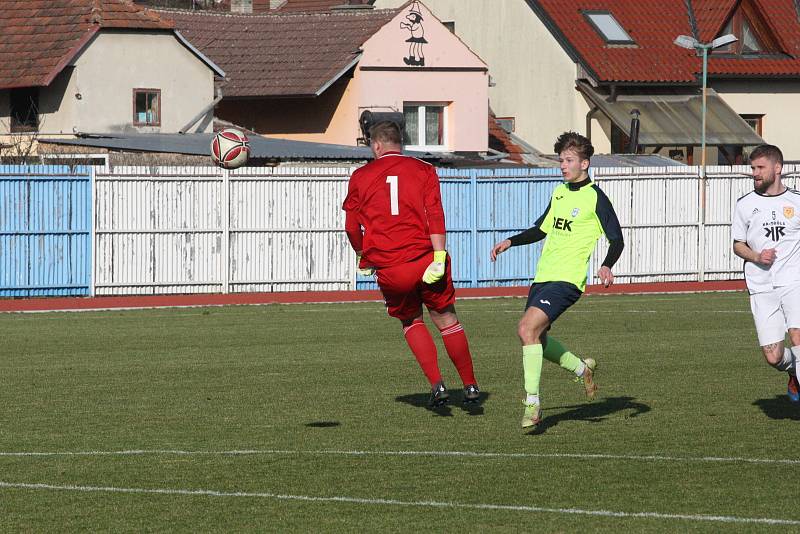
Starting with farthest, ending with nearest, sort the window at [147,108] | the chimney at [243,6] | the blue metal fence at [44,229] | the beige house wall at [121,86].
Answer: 1. the chimney at [243,6]
2. the window at [147,108]
3. the beige house wall at [121,86]
4. the blue metal fence at [44,229]

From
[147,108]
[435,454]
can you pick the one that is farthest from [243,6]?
[435,454]

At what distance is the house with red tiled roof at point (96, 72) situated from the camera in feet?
120

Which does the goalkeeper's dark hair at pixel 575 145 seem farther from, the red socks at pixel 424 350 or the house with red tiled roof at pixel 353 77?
the house with red tiled roof at pixel 353 77

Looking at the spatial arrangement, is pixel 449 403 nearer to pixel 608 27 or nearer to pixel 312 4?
pixel 608 27

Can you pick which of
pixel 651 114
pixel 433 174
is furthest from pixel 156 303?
pixel 651 114

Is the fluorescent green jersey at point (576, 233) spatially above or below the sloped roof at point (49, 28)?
below

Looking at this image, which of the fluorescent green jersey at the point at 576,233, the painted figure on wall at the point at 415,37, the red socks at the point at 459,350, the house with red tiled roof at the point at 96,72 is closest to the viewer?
the fluorescent green jersey at the point at 576,233

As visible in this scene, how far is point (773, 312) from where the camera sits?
10.5 meters

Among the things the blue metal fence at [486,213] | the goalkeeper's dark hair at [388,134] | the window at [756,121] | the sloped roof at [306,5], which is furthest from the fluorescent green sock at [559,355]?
the sloped roof at [306,5]

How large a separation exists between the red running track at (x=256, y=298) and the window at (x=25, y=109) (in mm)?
12272

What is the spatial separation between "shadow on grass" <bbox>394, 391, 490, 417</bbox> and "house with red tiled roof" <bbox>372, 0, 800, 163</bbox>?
3067cm

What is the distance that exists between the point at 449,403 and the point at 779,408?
2.55 metres

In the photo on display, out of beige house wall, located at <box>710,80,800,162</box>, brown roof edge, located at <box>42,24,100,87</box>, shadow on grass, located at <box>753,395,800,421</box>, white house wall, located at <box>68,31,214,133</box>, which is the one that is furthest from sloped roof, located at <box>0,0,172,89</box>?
shadow on grass, located at <box>753,395,800,421</box>

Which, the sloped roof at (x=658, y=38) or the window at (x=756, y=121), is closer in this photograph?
the sloped roof at (x=658, y=38)
